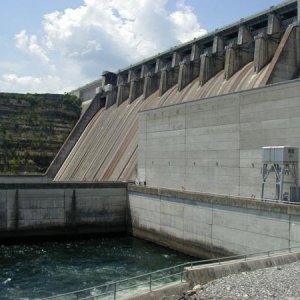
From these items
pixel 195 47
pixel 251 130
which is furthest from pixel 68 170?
pixel 251 130

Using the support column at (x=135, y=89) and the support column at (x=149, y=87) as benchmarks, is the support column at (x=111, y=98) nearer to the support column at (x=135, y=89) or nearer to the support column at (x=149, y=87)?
the support column at (x=135, y=89)

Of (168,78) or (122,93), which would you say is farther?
(122,93)

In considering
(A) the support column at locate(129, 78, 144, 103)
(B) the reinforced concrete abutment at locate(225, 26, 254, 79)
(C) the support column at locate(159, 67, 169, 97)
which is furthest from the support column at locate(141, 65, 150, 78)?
(B) the reinforced concrete abutment at locate(225, 26, 254, 79)

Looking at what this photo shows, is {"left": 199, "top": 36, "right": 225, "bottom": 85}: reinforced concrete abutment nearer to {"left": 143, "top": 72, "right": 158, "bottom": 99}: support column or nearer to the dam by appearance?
the dam

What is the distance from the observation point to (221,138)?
80.5ft

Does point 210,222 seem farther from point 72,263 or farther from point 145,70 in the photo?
point 145,70

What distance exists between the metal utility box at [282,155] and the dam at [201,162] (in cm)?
73

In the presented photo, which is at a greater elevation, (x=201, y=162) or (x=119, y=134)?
(x=119, y=134)

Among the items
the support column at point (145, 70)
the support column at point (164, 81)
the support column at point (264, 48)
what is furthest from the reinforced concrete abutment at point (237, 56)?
the support column at point (145, 70)

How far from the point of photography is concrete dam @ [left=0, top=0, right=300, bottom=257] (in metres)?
20.9

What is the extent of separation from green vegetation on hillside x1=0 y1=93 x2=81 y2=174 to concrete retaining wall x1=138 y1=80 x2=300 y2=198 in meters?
26.2

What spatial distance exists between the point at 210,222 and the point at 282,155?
541 cm

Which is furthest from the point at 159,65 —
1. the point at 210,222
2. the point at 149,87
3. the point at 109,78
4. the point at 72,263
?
the point at 72,263

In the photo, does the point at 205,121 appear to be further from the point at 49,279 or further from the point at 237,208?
the point at 49,279
